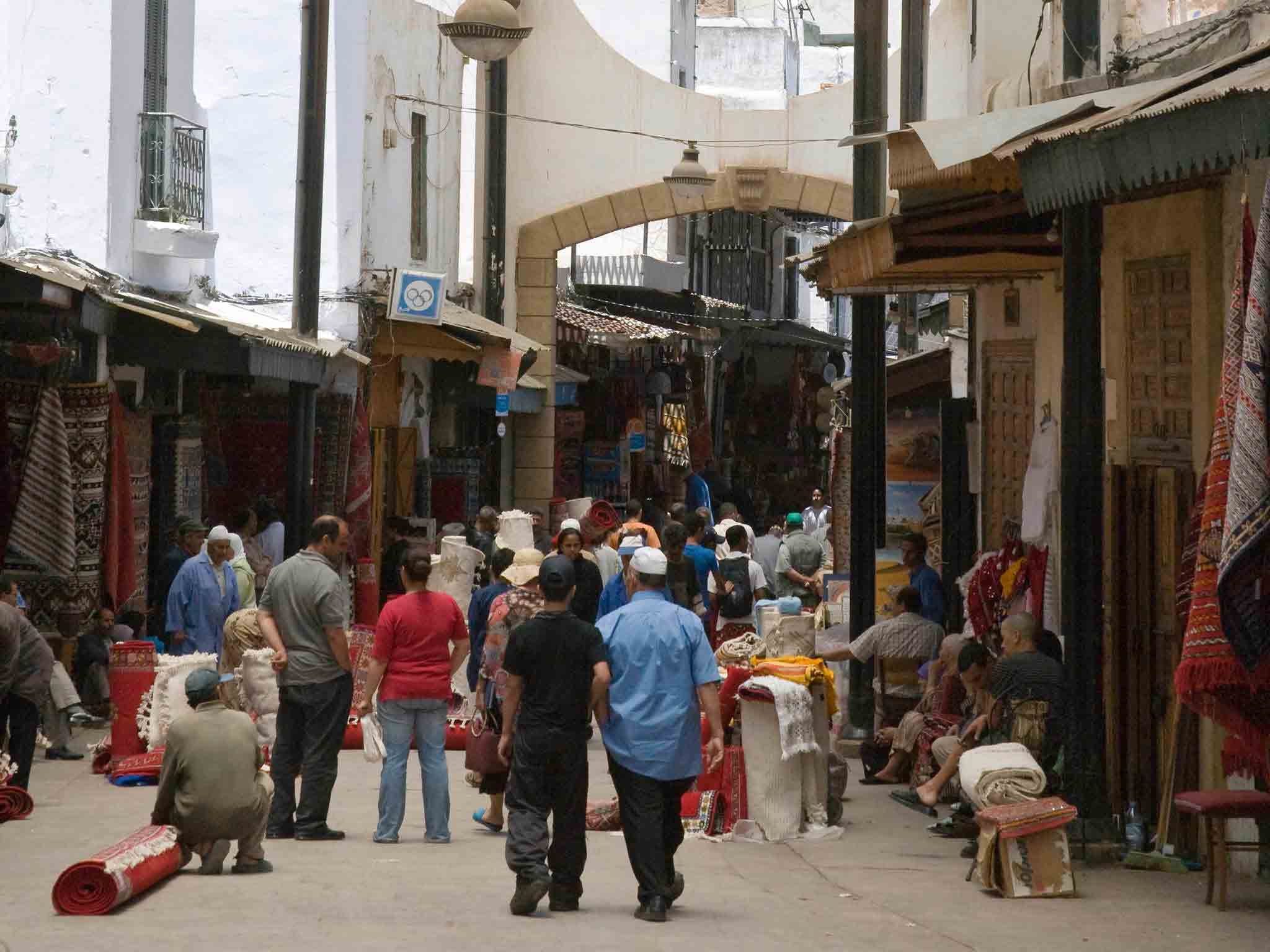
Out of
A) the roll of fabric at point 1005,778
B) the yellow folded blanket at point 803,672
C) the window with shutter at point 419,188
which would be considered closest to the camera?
the roll of fabric at point 1005,778

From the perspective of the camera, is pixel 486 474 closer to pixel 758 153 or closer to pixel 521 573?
pixel 758 153

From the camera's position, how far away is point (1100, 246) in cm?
938

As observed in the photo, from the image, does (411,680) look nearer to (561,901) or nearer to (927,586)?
(561,901)

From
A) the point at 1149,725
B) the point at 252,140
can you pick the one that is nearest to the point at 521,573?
the point at 1149,725

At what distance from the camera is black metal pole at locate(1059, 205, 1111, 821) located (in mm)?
9273

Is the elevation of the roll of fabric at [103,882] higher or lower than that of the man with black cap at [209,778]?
lower

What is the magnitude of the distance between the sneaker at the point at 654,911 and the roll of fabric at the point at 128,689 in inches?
203

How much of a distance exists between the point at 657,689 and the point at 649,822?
0.54 meters

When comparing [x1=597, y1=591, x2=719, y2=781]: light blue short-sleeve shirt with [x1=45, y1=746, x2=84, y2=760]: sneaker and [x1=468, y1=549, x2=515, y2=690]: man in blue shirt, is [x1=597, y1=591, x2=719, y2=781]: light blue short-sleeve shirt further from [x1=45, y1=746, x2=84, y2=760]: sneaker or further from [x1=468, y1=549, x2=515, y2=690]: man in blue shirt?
[x1=45, y1=746, x2=84, y2=760]: sneaker

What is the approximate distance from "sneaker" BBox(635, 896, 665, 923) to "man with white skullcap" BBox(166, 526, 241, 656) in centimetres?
653

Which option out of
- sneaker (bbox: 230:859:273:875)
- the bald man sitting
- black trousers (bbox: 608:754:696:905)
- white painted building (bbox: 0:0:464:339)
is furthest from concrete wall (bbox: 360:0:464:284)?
black trousers (bbox: 608:754:696:905)

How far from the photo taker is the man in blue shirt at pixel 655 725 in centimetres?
807

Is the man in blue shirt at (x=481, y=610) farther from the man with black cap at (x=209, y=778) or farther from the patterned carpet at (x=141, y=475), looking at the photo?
the man with black cap at (x=209, y=778)

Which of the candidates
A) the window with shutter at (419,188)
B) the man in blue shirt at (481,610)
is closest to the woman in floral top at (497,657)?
the man in blue shirt at (481,610)
